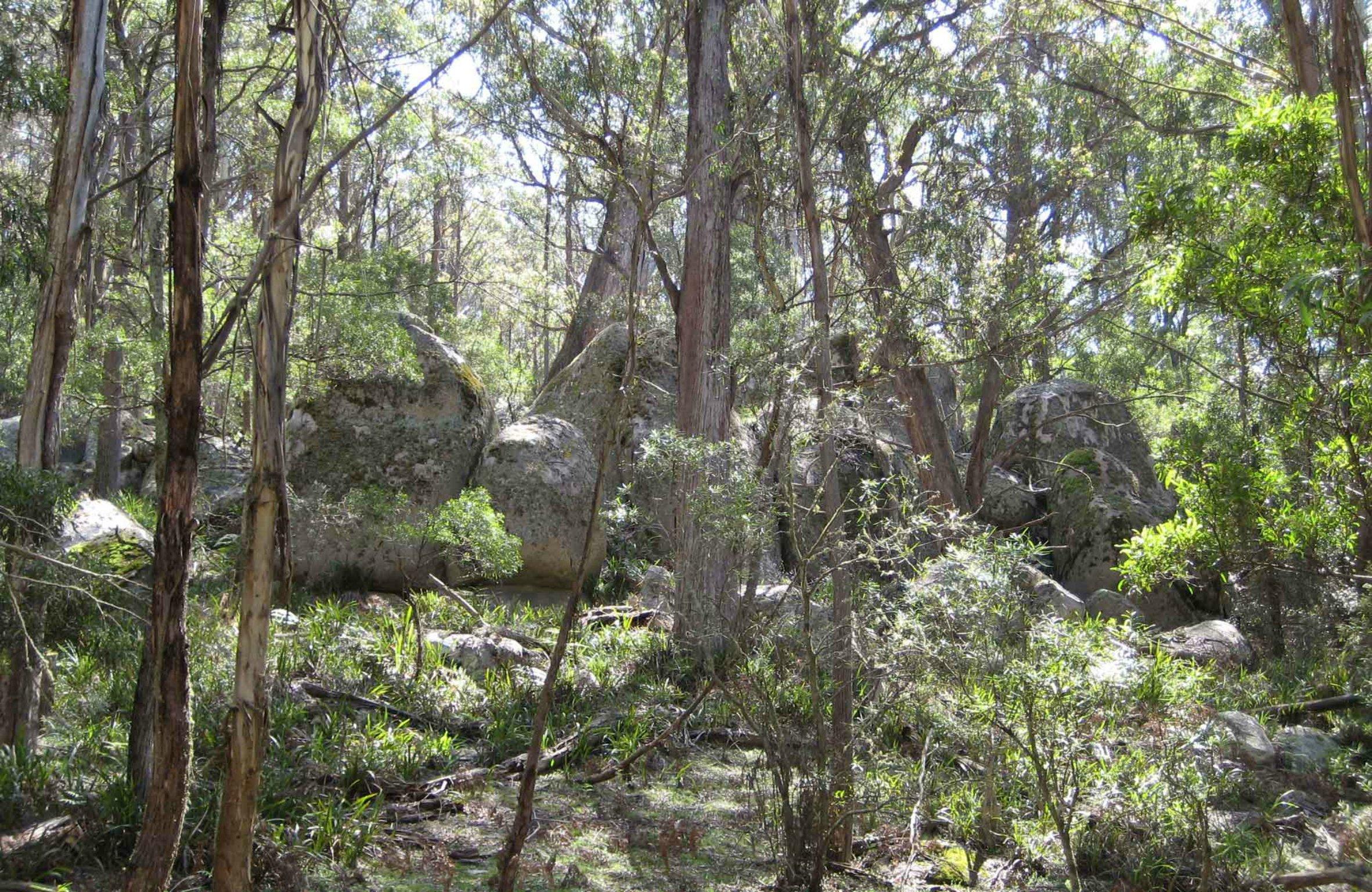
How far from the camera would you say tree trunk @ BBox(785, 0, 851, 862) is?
15.7 ft

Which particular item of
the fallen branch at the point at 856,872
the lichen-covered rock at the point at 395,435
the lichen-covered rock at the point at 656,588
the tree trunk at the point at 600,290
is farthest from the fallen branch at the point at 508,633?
the tree trunk at the point at 600,290

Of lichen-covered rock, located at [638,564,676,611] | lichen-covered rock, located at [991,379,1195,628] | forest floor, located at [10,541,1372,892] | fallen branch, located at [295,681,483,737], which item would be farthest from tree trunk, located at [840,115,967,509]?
fallen branch, located at [295,681,483,737]

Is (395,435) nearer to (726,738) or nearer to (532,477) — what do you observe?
(532,477)

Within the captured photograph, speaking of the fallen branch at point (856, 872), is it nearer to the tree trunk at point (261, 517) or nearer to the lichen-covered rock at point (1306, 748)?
the tree trunk at point (261, 517)

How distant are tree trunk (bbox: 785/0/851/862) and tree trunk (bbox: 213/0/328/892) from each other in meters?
2.54

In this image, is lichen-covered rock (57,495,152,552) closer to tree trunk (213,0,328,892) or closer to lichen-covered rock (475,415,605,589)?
lichen-covered rock (475,415,605,589)

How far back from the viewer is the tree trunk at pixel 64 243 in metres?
5.53

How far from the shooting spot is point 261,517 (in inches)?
123

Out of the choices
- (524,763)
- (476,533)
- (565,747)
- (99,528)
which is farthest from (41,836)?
(99,528)

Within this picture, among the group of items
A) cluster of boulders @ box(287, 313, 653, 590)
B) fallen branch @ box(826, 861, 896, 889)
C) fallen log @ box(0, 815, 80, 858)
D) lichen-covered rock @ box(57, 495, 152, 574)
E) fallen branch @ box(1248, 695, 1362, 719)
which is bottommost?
fallen branch @ box(826, 861, 896, 889)

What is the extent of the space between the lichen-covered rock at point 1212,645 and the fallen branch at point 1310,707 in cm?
78

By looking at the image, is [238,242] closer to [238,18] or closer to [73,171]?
[73,171]

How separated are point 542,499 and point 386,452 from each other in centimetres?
178

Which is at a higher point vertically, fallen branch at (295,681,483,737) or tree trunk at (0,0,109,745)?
tree trunk at (0,0,109,745)
